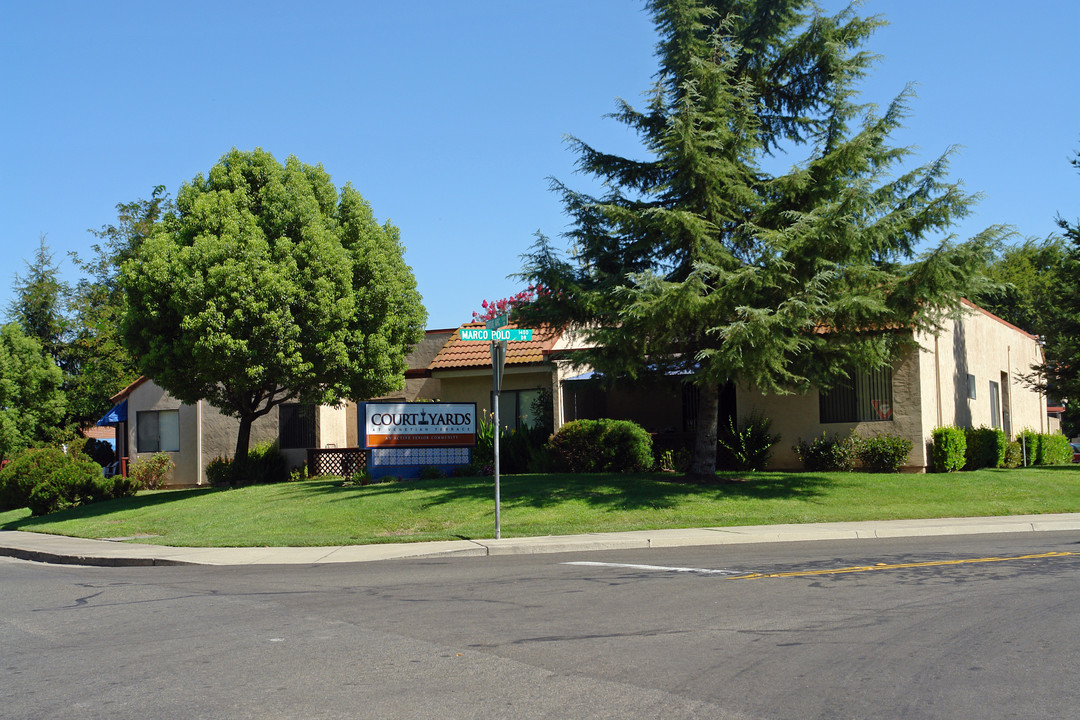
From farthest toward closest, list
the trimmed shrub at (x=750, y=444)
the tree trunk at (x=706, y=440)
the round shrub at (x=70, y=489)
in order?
1. the round shrub at (x=70, y=489)
2. the trimmed shrub at (x=750, y=444)
3. the tree trunk at (x=706, y=440)

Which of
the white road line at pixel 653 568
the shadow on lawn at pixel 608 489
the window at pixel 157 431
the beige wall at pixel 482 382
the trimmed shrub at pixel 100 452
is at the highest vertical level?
the beige wall at pixel 482 382

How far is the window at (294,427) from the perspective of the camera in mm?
29562

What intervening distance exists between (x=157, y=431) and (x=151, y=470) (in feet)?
6.21

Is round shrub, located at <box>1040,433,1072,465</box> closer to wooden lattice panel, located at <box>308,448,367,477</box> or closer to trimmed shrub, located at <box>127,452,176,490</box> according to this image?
wooden lattice panel, located at <box>308,448,367,477</box>

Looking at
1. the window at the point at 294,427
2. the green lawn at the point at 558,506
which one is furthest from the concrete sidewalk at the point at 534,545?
the window at the point at 294,427

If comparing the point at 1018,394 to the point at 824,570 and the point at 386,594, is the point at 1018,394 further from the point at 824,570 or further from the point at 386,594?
the point at 386,594

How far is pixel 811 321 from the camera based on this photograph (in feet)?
58.1

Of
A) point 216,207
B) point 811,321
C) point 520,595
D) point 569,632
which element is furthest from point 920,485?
point 216,207

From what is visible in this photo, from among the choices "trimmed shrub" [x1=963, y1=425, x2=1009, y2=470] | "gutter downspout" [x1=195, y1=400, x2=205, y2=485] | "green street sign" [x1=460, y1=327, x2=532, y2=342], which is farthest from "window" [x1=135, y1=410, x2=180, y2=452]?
"trimmed shrub" [x1=963, y1=425, x2=1009, y2=470]

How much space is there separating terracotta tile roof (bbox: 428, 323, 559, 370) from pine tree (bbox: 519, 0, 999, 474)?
7020 millimetres

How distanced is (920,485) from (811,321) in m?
4.59

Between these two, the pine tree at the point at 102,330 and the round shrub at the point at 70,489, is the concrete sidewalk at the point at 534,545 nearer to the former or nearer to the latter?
the round shrub at the point at 70,489

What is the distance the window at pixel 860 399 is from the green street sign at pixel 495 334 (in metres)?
10.7

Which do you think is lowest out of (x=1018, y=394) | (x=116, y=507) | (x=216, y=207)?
(x=116, y=507)
